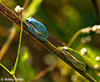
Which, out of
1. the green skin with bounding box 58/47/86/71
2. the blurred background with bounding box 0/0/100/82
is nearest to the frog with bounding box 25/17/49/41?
the green skin with bounding box 58/47/86/71

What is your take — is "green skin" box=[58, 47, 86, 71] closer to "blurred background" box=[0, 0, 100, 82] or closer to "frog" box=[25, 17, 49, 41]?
"frog" box=[25, 17, 49, 41]

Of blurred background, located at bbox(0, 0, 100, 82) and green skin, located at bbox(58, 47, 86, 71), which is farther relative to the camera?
blurred background, located at bbox(0, 0, 100, 82)

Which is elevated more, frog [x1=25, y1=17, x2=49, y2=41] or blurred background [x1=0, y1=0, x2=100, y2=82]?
frog [x1=25, y1=17, x2=49, y2=41]

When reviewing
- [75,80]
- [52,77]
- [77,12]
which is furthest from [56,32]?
[75,80]

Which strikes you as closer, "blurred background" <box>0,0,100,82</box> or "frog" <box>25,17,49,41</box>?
"frog" <box>25,17,49,41</box>

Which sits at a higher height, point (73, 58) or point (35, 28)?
point (35, 28)

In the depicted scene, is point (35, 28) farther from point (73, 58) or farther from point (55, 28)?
point (55, 28)

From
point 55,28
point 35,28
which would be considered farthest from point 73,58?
point 55,28

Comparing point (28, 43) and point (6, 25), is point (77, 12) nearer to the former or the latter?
point (28, 43)

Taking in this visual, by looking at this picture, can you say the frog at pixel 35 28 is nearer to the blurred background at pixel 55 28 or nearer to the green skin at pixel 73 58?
the green skin at pixel 73 58

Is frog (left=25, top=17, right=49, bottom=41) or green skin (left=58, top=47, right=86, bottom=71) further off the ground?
frog (left=25, top=17, right=49, bottom=41)

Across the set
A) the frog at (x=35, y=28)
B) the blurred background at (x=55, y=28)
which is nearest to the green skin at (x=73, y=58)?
the frog at (x=35, y=28)
